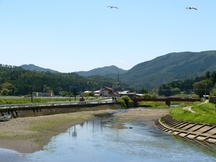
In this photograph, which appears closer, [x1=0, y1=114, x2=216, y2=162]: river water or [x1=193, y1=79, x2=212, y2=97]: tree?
[x1=0, y1=114, x2=216, y2=162]: river water

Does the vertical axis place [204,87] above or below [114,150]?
above

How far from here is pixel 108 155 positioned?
1641 inches

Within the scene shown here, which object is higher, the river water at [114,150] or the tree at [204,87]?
the tree at [204,87]

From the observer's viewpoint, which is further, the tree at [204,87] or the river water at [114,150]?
the tree at [204,87]

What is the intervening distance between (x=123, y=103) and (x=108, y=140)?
9524 cm

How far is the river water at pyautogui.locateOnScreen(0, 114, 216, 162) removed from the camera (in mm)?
39531

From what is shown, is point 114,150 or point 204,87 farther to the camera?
point 204,87

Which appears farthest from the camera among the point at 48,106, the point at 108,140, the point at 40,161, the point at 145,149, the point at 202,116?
the point at 48,106

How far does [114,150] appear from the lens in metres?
45.0

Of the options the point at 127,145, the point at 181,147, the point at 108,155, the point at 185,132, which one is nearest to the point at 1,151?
the point at 108,155

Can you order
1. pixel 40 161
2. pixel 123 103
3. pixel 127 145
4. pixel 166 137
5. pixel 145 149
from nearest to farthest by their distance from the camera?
pixel 40 161 → pixel 145 149 → pixel 127 145 → pixel 166 137 → pixel 123 103

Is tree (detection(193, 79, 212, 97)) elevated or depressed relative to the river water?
elevated

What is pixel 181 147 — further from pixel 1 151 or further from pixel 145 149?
pixel 1 151

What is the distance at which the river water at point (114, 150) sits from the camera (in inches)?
1556
